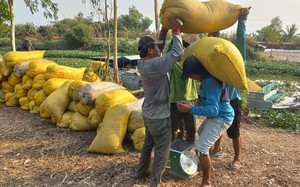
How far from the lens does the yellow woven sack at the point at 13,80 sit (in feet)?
19.9

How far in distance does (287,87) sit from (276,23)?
43.6 meters

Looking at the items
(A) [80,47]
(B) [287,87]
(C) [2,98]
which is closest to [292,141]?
(C) [2,98]

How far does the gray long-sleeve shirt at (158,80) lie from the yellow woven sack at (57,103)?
2.53 m

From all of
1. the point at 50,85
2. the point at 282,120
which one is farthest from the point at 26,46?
the point at 282,120

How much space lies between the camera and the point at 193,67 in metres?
2.50

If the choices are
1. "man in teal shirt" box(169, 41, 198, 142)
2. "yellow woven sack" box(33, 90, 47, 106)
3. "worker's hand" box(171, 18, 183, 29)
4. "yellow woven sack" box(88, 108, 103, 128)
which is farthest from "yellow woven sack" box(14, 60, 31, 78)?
"worker's hand" box(171, 18, 183, 29)

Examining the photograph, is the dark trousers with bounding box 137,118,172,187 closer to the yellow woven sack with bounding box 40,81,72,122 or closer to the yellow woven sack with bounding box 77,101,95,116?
the yellow woven sack with bounding box 77,101,95,116

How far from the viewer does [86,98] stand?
4199 mm

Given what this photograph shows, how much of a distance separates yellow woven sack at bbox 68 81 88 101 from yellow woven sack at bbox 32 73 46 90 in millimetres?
1116

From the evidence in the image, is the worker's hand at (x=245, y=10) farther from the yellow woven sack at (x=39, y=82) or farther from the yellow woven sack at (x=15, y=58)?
the yellow woven sack at (x=15, y=58)

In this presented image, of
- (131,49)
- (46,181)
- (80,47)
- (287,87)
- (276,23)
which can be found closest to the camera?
(46,181)

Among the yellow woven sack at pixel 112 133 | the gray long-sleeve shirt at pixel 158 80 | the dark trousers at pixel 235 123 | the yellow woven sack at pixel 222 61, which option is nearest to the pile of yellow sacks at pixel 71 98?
the yellow woven sack at pixel 112 133

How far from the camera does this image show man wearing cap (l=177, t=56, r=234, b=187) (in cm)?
243

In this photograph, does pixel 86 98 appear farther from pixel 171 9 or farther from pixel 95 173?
pixel 171 9
